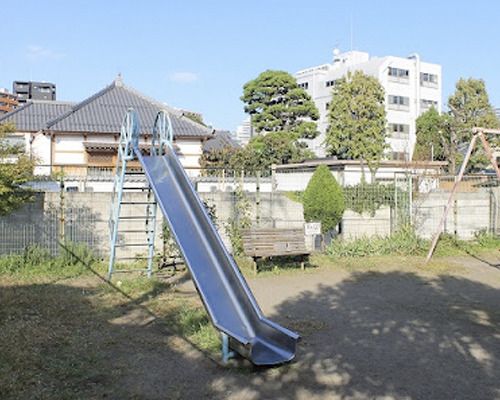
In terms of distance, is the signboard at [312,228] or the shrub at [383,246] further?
the shrub at [383,246]

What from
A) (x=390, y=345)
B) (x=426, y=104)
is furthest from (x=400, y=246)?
(x=426, y=104)

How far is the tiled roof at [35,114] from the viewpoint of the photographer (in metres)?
23.0

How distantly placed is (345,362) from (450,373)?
0.89m

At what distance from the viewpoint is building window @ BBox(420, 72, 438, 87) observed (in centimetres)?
4666

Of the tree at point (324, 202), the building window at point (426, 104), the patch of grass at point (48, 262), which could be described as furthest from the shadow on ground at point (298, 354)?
the building window at point (426, 104)

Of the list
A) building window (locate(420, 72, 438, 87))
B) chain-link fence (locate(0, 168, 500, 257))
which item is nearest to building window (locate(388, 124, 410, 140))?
building window (locate(420, 72, 438, 87))

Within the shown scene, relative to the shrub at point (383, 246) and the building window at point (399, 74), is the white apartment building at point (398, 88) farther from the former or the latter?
the shrub at point (383, 246)

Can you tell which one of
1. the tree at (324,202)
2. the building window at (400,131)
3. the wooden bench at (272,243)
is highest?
the building window at (400,131)

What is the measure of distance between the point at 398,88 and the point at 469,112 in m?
16.4

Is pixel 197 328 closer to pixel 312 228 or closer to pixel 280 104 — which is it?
pixel 312 228

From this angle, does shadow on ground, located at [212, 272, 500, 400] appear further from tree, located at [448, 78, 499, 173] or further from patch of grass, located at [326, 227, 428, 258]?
tree, located at [448, 78, 499, 173]

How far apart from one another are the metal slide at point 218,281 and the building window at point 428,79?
44458mm

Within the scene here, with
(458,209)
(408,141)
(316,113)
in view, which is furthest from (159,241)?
(408,141)

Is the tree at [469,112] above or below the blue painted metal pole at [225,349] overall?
above
